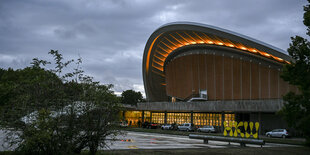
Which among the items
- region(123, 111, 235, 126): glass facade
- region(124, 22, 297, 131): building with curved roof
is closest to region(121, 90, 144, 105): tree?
region(124, 22, 297, 131): building with curved roof

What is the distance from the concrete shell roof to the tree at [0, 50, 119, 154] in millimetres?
33008

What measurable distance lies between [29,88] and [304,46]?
56.5 feet

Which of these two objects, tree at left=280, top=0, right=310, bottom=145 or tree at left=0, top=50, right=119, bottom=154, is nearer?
tree at left=0, top=50, right=119, bottom=154

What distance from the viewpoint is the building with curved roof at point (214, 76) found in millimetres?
40531

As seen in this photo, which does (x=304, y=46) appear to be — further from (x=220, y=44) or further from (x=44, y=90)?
(x=220, y=44)

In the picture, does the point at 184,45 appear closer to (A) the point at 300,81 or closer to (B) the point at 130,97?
(A) the point at 300,81

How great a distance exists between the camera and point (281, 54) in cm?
3744

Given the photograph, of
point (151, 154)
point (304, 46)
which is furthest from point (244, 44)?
point (151, 154)

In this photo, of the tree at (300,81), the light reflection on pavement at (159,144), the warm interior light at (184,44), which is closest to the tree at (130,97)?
the warm interior light at (184,44)

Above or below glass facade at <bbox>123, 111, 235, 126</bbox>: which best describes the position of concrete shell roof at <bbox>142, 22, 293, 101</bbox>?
above

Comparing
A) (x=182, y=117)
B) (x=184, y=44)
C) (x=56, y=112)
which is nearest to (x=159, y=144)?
(x=56, y=112)

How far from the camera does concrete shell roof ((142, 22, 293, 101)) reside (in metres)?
40.6

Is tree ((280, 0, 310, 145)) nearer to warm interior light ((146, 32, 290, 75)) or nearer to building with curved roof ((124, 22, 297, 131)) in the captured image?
building with curved roof ((124, 22, 297, 131))

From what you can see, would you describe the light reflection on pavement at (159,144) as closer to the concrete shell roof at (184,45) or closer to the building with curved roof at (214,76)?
the building with curved roof at (214,76)
